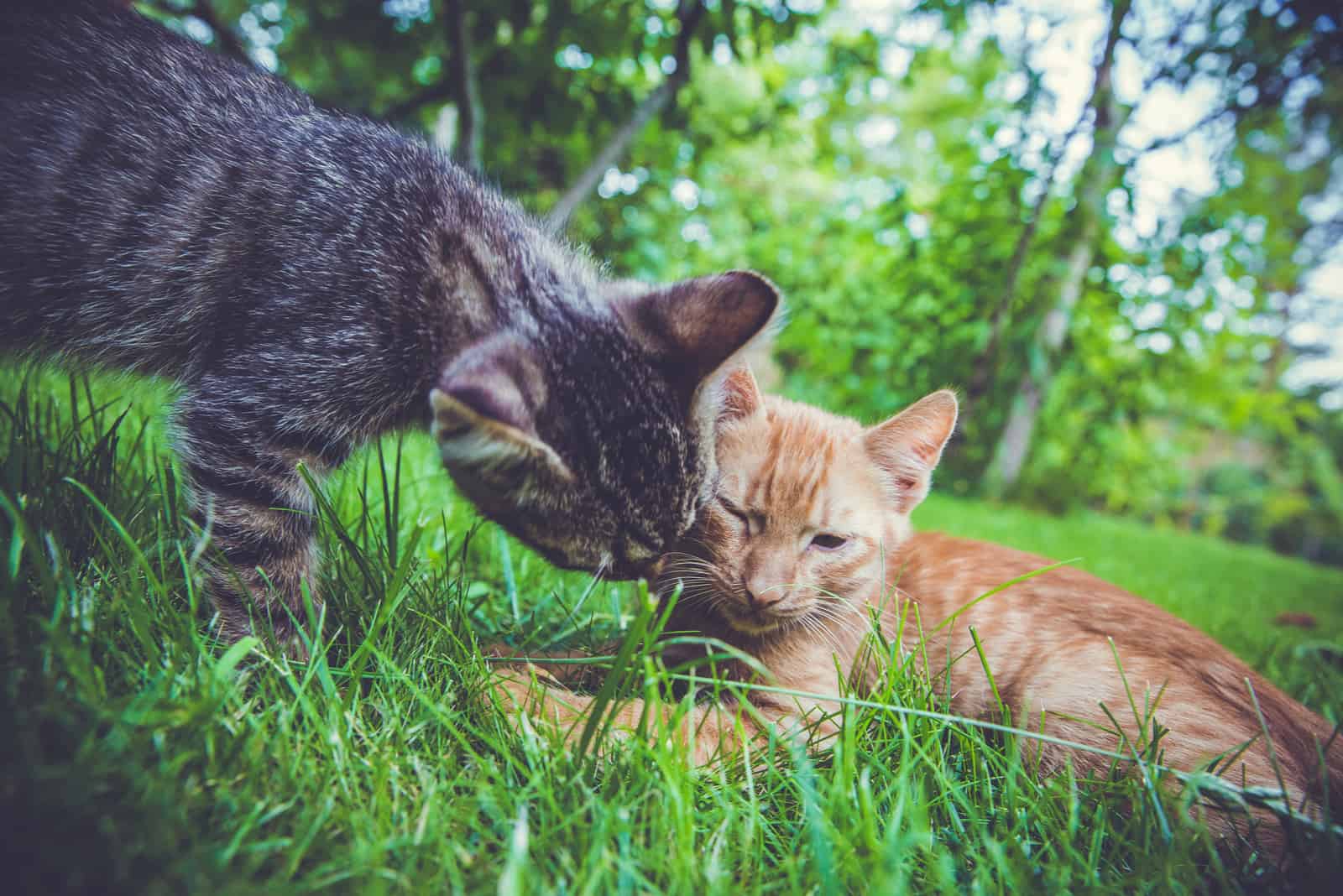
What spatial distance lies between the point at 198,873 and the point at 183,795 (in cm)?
16

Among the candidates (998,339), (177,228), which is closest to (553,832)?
(177,228)

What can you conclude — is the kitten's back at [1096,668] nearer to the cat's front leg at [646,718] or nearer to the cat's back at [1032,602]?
the cat's back at [1032,602]

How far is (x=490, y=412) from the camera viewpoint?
3.71ft

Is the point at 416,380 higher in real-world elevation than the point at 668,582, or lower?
higher

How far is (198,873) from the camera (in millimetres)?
Result: 715

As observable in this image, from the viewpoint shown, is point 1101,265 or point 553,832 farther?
point 1101,265

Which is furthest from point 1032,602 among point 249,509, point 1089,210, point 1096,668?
point 1089,210

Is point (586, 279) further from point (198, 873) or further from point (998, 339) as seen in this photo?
point (998, 339)

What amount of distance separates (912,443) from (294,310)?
5.44 feet

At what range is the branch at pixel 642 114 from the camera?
348 cm

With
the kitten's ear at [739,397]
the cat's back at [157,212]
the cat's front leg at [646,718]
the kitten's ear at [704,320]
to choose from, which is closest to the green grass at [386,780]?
the cat's front leg at [646,718]

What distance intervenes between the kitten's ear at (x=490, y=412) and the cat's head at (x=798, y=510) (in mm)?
538

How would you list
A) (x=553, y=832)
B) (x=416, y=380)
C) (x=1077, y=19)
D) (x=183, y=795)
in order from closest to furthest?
(x=183, y=795), (x=553, y=832), (x=416, y=380), (x=1077, y=19)

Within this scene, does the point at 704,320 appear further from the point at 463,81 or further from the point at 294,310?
the point at 463,81
